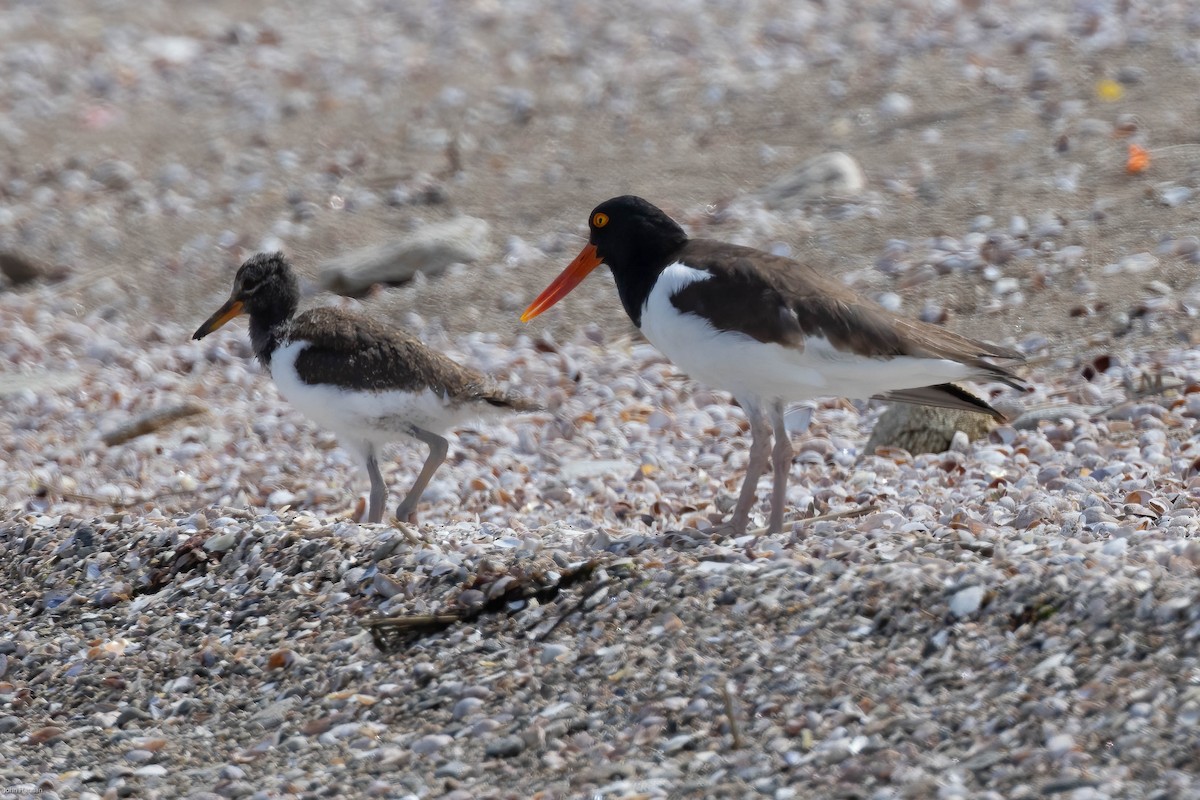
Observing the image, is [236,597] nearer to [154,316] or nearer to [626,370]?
[626,370]

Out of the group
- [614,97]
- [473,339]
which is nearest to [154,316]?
[473,339]

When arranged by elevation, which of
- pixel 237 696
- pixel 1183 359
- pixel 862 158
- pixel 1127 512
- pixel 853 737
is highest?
pixel 862 158

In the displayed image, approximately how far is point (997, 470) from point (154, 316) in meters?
6.58

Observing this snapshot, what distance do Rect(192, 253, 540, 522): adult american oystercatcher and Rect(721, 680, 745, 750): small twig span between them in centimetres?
222

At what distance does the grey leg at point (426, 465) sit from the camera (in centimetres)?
641

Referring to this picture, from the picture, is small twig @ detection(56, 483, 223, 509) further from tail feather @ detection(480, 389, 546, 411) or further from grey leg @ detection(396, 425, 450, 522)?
tail feather @ detection(480, 389, 546, 411)

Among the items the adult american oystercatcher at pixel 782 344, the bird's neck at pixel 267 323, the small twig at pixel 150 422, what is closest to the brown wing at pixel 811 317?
the adult american oystercatcher at pixel 782 344

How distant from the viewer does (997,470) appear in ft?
21.3

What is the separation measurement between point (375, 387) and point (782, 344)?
5.67 feet

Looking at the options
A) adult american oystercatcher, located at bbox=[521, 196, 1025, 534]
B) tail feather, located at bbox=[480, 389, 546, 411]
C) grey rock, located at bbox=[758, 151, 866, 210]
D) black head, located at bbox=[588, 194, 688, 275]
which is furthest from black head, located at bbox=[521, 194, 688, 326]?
grey rock, located at bbox=[758, 151, 866, 210]

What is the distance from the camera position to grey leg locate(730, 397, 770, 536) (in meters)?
5.68

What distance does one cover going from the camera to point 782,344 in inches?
216

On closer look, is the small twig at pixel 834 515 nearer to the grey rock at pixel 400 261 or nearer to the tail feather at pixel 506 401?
the tail feather at pixel 506 401

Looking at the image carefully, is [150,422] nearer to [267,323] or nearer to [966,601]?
[267,323]
